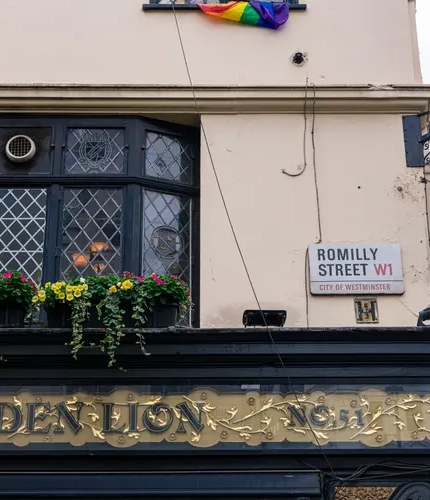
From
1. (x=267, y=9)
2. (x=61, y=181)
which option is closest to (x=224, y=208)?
(x=61, y=181)

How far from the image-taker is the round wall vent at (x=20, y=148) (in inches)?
332

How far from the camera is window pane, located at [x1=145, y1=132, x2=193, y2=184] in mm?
8562

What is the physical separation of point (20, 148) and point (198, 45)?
2.15 meters

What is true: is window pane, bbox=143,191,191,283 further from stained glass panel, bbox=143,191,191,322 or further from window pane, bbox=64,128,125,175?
window pane, bbox=64,128,125,175

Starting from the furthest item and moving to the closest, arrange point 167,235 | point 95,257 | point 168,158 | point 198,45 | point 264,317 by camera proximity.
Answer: point 198,45 → point 168,158 → point 167,235 → point 95,257 → point 264,317

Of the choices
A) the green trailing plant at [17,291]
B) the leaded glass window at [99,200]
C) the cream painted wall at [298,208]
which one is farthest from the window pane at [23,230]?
the cream painted wall at [298,208]

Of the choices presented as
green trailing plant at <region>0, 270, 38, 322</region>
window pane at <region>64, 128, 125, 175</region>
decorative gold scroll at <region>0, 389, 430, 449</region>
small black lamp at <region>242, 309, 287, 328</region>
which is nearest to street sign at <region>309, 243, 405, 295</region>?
small black lamp at <region>242, 309, 287, 328</region>

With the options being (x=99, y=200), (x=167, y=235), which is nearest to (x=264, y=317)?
(x=167, y=235)

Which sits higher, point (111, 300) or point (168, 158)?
point (168, 158)

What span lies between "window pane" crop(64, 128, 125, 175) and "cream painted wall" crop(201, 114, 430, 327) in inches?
35.3

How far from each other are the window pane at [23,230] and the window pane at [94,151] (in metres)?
0.45

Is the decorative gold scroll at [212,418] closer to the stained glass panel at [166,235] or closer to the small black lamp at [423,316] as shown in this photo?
the small black lamp at [423,316]

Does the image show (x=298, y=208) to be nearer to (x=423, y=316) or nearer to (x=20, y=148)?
(x=423, y=316)

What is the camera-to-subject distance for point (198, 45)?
8.84m
